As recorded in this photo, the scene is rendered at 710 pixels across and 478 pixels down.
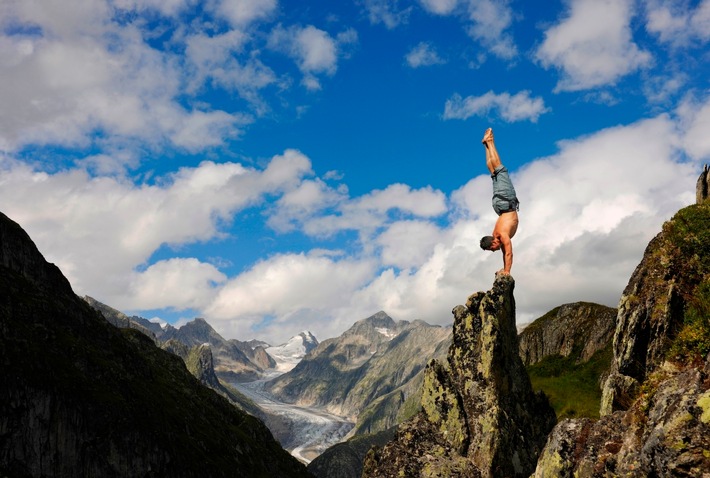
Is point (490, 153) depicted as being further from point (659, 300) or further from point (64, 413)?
point (64, 413)

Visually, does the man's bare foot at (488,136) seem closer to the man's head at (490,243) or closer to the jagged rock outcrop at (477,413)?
the man's head at (490,243)

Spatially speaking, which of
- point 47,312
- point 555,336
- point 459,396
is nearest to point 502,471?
point 459,396

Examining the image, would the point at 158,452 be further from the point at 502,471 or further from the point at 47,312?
the point at 502,471

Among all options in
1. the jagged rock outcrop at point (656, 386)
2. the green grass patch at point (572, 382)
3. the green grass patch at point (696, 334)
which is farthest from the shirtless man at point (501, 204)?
the green grass patch at point (572, 382)

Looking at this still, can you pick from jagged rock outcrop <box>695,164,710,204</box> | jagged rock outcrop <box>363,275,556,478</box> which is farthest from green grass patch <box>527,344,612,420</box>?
jagged rock outcrop <box>363,275,556,478</box>

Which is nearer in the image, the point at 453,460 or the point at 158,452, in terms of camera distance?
the point at 453,460

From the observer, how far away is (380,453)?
83.1 ft

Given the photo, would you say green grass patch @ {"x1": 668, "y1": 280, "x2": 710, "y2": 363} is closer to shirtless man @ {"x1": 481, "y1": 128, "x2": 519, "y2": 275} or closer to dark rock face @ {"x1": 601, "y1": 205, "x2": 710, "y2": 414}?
dark rock face @ {"x1": 601, "y1": 205, "x2": 710, "y2": 414}

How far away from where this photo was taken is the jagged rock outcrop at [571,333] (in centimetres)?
6788

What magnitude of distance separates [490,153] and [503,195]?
6.33 ft

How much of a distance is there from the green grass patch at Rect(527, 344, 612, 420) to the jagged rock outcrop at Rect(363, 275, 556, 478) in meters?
21.6

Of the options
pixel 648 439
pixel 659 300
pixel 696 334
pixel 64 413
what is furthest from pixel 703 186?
pixel 64 413

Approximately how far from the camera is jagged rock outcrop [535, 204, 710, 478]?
11.4 meters

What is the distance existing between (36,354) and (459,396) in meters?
183
